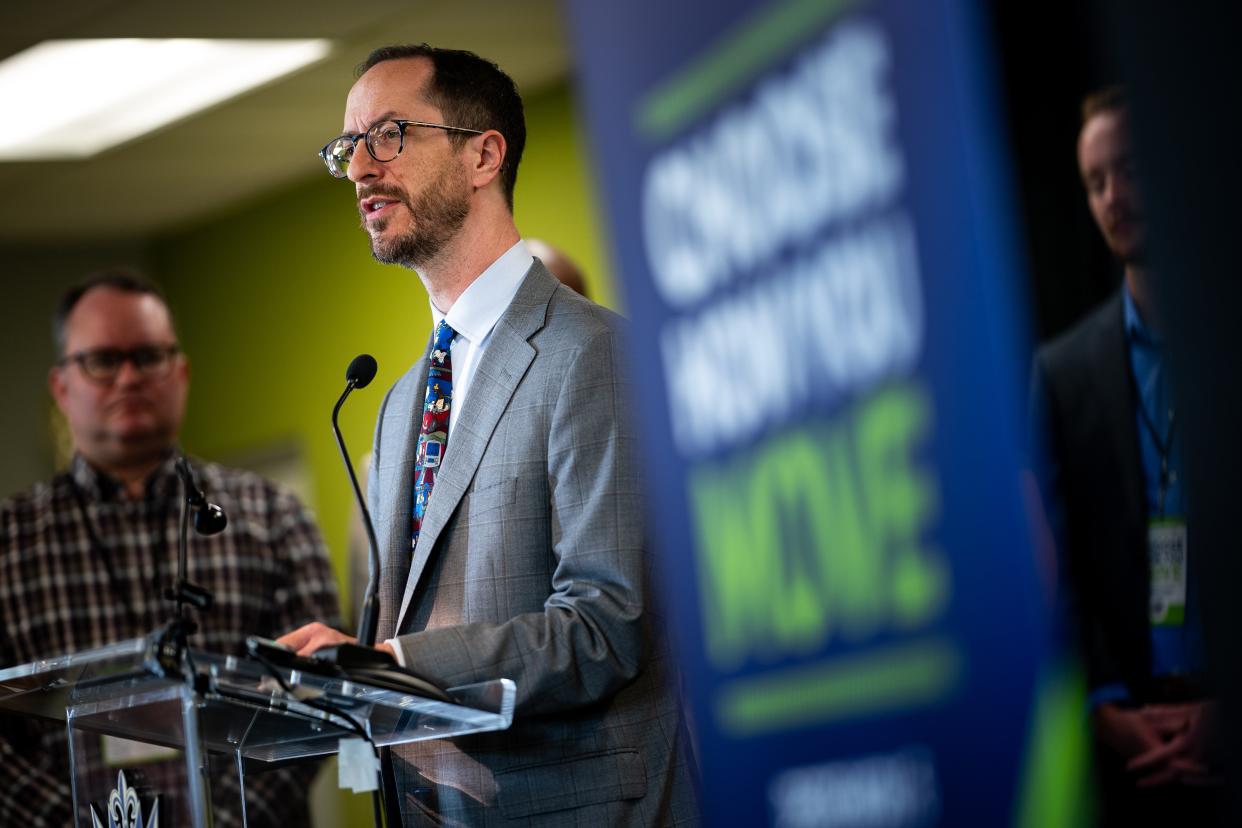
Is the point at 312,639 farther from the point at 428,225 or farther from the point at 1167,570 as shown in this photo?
the point at 1167,570

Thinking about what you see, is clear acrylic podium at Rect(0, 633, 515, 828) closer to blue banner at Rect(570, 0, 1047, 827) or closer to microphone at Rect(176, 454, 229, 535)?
microphone at Rect(176, 454, 229, 535)

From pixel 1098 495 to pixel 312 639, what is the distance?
1032 millimetres

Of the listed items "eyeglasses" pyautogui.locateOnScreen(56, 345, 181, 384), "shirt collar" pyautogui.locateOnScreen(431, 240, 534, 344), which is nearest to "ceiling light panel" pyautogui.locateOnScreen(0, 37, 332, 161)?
"eyeglasses" pyautogui.locateOnScreen(56, 345, 181, 384)

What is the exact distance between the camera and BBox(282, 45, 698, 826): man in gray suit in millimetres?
1980

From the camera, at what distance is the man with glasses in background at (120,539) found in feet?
11.0

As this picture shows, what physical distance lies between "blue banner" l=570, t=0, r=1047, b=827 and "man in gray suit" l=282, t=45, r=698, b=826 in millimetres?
683

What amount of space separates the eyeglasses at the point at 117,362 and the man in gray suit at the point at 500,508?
1.39 metres

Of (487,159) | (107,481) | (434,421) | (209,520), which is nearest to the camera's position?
(209,520)

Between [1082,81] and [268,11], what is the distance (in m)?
4.61

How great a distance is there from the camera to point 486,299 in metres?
2.33

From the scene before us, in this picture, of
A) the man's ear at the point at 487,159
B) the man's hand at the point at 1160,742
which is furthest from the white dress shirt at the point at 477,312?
the man's hand at the point at 1160,742

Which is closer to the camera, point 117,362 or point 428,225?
point 428,225

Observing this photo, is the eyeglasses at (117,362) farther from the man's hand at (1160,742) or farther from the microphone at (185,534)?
the man's hand at (1160,742)

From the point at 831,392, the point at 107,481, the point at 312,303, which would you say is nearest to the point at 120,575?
the point at 107,481
